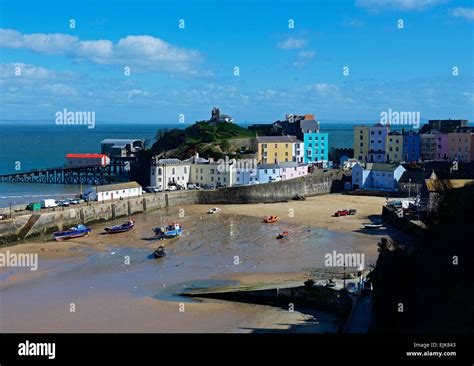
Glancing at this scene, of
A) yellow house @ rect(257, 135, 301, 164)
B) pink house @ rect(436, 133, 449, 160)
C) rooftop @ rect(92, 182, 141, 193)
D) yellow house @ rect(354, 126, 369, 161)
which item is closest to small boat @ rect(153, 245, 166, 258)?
rooftop @ rect(92, 182, 141, 193)

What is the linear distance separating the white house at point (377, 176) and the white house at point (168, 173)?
15144mm

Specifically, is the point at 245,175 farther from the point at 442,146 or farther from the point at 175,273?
the point at 175,273

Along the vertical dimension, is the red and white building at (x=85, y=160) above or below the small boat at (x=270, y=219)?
above

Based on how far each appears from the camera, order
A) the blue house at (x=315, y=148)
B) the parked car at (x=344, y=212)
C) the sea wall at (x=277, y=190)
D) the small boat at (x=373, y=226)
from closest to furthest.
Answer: the small boat at (x=373, y=226) → the parked car at (x=344, y=212) → the sea wall at (x=277, y=190) → the blue house at (x=315, y=148)

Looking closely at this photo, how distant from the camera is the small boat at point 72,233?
36.3m

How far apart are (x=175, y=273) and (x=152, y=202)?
18930 millimetres

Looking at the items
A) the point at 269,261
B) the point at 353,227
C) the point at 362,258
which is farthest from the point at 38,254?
the point at 353,227

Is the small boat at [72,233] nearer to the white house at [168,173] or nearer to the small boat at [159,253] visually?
the small boat at [159,253]

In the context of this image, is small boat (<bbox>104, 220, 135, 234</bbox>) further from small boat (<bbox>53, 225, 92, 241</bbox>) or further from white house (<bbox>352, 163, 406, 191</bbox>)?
white house (<bbox>352, 163, 406, 191</bbox>)

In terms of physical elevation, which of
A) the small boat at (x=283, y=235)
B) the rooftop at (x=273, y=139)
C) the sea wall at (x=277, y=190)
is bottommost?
the small boat at (x=283, y=235)

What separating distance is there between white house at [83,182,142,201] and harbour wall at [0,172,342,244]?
0.99 meters

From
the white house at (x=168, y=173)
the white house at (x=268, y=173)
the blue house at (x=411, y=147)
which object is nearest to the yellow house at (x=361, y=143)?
the blue house at (x=411, y=147)

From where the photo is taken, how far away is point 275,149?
6412 centimetres

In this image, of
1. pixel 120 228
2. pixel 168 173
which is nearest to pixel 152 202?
pixel 168 173
